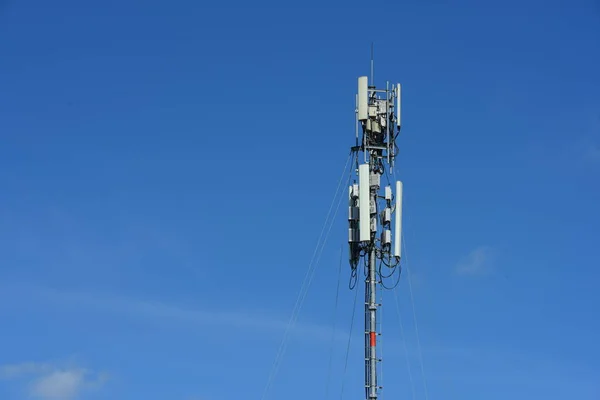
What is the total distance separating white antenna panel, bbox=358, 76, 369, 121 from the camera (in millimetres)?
70750

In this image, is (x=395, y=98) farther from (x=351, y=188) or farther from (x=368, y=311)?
(x=368, y=311)

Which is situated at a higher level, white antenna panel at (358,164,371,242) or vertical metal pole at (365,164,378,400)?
white antenna panel at (358,164,371,242)

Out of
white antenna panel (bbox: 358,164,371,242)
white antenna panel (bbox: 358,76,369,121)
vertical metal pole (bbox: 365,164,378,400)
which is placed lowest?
vertical metal pole (bbox: 365,164,378,400)

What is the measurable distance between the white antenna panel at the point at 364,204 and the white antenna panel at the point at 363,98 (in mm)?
2606

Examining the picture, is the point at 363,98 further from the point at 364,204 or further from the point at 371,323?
the point at 371,323

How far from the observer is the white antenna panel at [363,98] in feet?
232

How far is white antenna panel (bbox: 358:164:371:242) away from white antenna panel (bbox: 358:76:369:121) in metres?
2.61

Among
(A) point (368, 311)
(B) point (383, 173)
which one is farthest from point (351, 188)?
(A) point (368, 311)

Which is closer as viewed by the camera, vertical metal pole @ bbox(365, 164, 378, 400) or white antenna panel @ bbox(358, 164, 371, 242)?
vertical metal pole @ bbox(365, 164, 378, 400)

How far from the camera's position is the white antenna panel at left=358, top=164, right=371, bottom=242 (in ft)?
227

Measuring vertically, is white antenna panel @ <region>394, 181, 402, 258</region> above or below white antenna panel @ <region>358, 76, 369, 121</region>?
below

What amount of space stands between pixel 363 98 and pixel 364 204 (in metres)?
5.56

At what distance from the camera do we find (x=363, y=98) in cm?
7100

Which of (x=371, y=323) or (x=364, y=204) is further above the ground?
(x=364, y=204)
